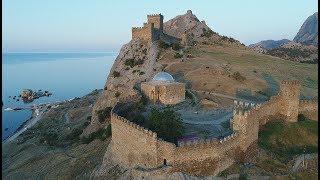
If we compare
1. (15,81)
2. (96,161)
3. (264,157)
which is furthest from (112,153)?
(15,81)

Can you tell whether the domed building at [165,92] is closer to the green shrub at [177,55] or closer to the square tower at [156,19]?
the green shrub at [177,55]

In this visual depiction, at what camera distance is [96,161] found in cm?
3353

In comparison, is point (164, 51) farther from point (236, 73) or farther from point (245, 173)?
point (245, 173)

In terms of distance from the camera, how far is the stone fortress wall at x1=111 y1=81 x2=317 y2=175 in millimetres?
23766

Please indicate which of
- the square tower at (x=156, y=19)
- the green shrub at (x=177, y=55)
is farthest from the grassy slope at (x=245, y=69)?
the square tower at (x=156, y=19)

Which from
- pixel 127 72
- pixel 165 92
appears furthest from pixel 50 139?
pixel 165 92

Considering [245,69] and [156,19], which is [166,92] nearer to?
[245,69]

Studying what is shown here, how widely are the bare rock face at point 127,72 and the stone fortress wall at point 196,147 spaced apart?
50.7 ft

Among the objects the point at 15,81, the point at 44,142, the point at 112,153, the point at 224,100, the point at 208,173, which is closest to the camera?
the point at 208,173

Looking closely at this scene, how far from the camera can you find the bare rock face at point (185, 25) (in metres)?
87.1

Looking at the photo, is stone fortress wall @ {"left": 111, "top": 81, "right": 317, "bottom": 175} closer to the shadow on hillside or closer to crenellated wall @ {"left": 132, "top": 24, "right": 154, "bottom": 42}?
the shadow on hillside

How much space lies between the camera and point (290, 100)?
30891mm

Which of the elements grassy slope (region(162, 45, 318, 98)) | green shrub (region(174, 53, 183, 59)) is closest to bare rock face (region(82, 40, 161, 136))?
grassy slope (region(162, 45, 318, 98))

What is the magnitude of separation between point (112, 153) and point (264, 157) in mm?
10794
